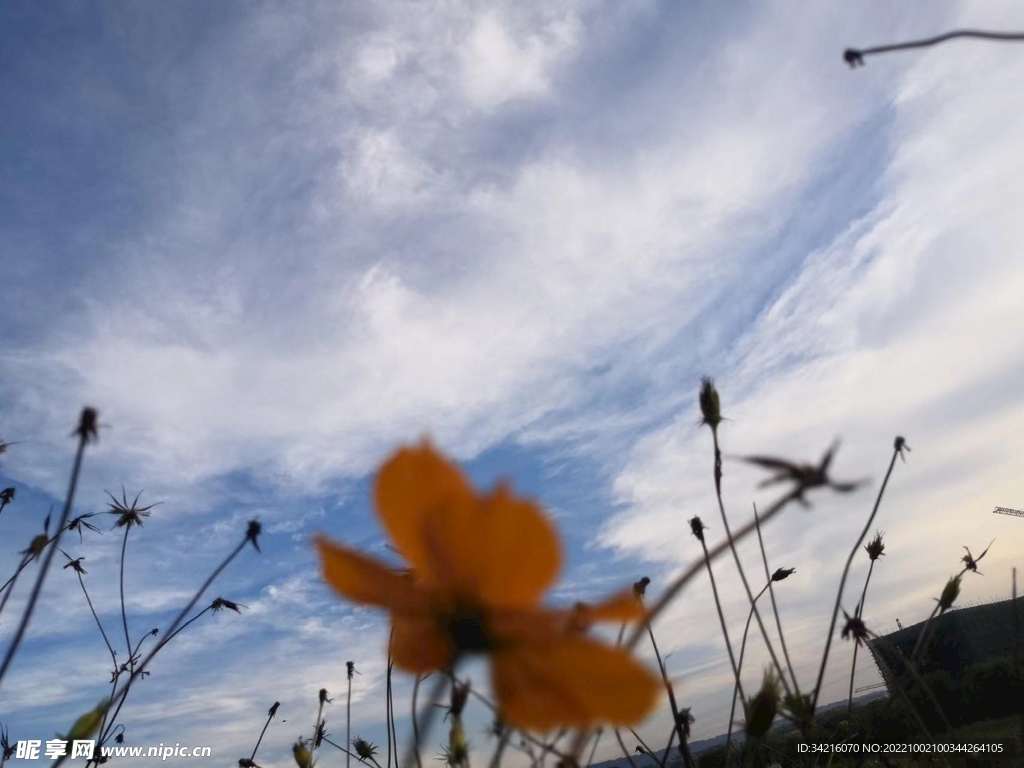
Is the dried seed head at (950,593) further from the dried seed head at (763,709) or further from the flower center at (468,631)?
the flower center at (468,631)

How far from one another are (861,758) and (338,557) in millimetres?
1873

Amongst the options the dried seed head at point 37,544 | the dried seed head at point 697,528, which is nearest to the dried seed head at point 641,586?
the dried seed head at point 697,528

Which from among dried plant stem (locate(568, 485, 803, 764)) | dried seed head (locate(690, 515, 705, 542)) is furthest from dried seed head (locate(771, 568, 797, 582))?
dried plant stem (locate(568, 485, 803, 764))

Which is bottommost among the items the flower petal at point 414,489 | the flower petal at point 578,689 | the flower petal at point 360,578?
the flower petal at point 578,689

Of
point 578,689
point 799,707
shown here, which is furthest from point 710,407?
point 578,689

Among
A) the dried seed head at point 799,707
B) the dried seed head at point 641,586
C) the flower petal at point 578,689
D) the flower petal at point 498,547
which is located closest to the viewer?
the flower petal at point 578,689

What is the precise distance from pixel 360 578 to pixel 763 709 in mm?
1211

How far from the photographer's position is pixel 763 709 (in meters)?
1.59

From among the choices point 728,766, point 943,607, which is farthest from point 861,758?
point 943,607

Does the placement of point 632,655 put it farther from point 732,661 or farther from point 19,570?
point 19,570

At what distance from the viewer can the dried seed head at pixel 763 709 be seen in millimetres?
1572

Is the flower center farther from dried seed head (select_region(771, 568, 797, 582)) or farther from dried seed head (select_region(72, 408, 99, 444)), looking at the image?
dried seed head (select_region(771, 568, 797, 582))

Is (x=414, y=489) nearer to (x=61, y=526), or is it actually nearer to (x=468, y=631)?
(x=468, y=631)

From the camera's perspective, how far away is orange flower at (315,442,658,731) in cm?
65
